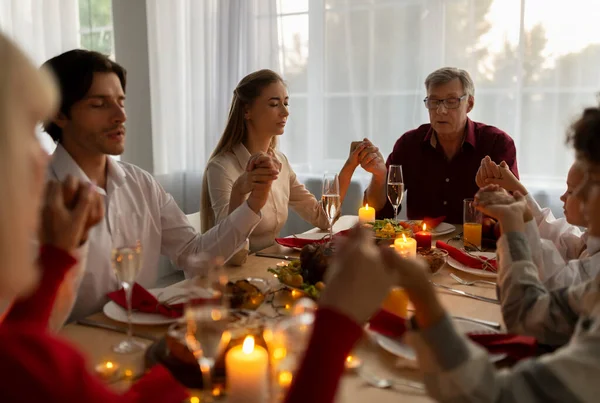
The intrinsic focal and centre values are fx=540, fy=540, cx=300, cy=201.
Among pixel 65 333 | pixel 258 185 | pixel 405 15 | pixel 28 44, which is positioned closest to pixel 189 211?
pixel 28 44

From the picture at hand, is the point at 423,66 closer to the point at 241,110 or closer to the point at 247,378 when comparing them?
the point at 241,110

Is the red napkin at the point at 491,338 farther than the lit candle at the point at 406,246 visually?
No

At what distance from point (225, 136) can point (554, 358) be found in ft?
6.67

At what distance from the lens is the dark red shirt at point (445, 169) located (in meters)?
2.92

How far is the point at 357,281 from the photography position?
77 cm

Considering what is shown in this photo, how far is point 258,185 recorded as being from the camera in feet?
6.39

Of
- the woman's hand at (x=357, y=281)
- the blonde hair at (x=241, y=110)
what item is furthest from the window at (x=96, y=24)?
the woman's hand at (x=357, y=281)

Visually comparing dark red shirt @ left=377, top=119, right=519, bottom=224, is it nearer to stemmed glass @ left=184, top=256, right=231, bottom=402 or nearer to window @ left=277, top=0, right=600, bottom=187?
window @ left=277, top=0, right=600, bottom=187

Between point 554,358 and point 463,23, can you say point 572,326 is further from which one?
point 463,23

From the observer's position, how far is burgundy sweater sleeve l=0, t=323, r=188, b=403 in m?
0.66

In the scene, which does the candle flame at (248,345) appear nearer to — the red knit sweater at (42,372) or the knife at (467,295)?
the red knit sweater at (42,372)

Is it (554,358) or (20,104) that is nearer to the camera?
(20,104)

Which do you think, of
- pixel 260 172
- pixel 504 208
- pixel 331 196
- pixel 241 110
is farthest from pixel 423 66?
pixel 504 208

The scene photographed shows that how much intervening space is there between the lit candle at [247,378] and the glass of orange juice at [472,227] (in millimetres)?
1344
